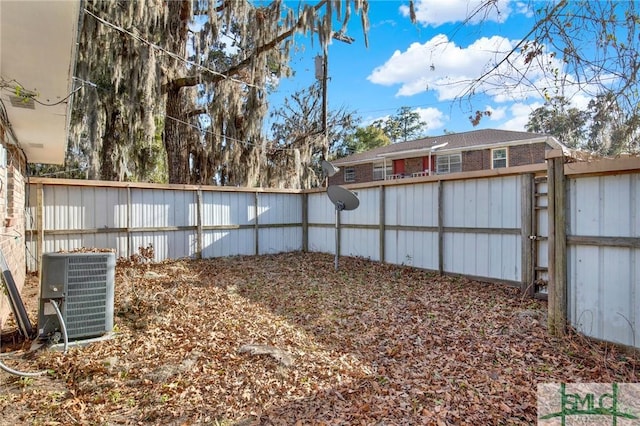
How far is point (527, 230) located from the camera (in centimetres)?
513

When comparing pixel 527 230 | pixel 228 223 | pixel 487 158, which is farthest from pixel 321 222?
pixel 487 158

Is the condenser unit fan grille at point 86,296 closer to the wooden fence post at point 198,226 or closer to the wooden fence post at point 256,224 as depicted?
the wooden fence post at point 198,226

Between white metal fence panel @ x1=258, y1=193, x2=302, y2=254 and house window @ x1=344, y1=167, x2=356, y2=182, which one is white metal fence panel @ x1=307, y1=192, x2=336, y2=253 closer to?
white metal fence panel @ x1=258, y1=193, x2=302, y2=254

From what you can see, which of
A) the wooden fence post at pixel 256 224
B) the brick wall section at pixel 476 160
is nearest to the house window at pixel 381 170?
the brick wall section at pixel 476 160

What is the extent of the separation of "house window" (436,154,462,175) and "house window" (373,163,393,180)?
7.74ft

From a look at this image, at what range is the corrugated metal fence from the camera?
10.3ft

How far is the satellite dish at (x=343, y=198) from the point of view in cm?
720

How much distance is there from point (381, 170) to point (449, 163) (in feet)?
10.7

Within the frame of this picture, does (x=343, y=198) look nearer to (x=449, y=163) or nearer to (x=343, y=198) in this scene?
(x=343, y=198)

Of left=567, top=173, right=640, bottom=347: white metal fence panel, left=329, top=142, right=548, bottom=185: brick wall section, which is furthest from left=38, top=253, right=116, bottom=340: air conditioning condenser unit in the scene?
left=329, top=142, right=548, bottom=185: brick wall section

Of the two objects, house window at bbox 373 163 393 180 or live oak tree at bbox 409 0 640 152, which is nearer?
live oak tree at bbox 409 0 640 152

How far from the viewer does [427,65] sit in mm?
2922

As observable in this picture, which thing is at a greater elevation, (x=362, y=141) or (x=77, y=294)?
(x=362, y=141)
